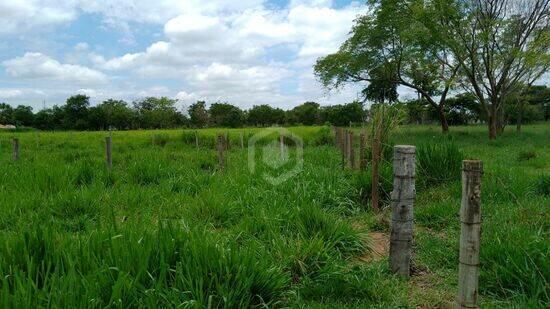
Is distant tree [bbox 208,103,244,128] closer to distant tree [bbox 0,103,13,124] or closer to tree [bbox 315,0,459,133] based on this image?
distant tree [bbox 0,103,13,124]

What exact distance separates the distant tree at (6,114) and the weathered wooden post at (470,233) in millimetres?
75945

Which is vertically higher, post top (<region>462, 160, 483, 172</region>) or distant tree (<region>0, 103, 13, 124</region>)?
distant tree (<region>0, 103, 13, 124</region>)

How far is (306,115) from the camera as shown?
237ft

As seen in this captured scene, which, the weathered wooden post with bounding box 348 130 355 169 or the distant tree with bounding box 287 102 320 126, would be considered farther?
the distant tree with bounding box 287 102 320 126

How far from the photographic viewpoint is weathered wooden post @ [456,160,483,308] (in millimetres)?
2637

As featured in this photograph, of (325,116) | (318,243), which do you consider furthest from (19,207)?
(325,116)

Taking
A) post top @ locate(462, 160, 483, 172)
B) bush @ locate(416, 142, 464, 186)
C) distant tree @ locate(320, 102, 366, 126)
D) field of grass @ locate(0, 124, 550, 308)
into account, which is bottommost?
field of grass @ locate(0, 124, 550, 308)

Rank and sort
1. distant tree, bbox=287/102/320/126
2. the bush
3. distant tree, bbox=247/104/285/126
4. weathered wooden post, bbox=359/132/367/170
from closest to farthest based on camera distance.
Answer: the bush
weathered wooden post, bbox=359/132/367/170
distant tree, bbox=287/102/320/126
distant tree, bbox=247/104/285/126

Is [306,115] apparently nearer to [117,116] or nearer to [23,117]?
[117,116]

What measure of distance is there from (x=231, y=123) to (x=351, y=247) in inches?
2573

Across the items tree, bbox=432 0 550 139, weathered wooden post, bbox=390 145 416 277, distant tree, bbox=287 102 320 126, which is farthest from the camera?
distant tree, bbox=287 102 320 126

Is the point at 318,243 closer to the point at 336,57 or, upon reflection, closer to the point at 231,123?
the point at 336,57

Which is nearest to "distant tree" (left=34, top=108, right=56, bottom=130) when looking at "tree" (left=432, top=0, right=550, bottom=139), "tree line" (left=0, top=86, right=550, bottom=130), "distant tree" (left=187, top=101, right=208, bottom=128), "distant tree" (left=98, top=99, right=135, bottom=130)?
"tree line" (left=0, top=86, right=550, bottom=130)

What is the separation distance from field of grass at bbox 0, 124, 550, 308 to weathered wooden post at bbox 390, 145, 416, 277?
0.51ft
